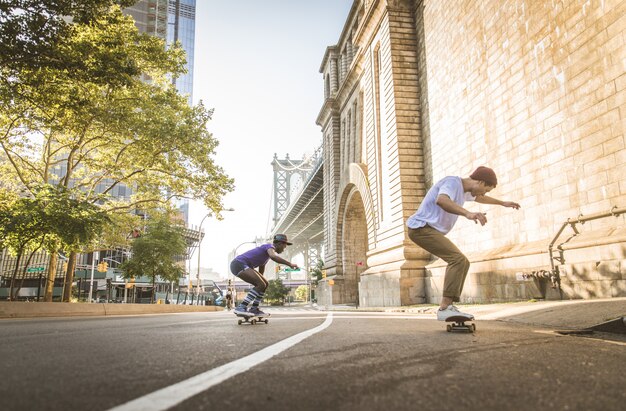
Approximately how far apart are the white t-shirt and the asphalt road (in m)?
1.79

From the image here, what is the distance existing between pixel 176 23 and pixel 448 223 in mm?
125271

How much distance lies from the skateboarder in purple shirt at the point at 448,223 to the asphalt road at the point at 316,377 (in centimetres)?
139

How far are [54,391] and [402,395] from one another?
145cm

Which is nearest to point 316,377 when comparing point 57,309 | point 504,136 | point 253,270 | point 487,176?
point 487,176

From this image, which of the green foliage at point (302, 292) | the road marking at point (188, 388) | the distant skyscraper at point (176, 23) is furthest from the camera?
the green foliage at point (302, 292)

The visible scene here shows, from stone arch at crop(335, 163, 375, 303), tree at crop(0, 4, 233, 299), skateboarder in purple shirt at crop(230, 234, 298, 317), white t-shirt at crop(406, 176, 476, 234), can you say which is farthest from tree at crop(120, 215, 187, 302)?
white t-shirt at crop(406, 176, 476, 234)

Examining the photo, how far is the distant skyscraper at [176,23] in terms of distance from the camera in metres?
91.6

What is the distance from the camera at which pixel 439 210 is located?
5133 mm

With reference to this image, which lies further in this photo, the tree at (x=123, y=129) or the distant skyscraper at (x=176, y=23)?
the distant skyscraper at (x=176, y=23)

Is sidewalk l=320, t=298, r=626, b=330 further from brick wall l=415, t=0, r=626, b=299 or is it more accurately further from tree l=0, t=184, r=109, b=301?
tree l=0, t=184, r=109, b=301

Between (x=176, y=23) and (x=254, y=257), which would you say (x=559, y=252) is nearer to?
(x=254, y=257)

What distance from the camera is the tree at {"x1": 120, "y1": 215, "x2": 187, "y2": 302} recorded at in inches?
1206

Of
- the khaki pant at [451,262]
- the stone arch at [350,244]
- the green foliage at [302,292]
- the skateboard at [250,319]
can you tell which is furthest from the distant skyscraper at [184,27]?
the khaki pant at [451,262]

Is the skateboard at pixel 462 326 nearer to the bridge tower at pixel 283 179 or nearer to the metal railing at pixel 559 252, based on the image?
the metal railing at pixel 559 252
